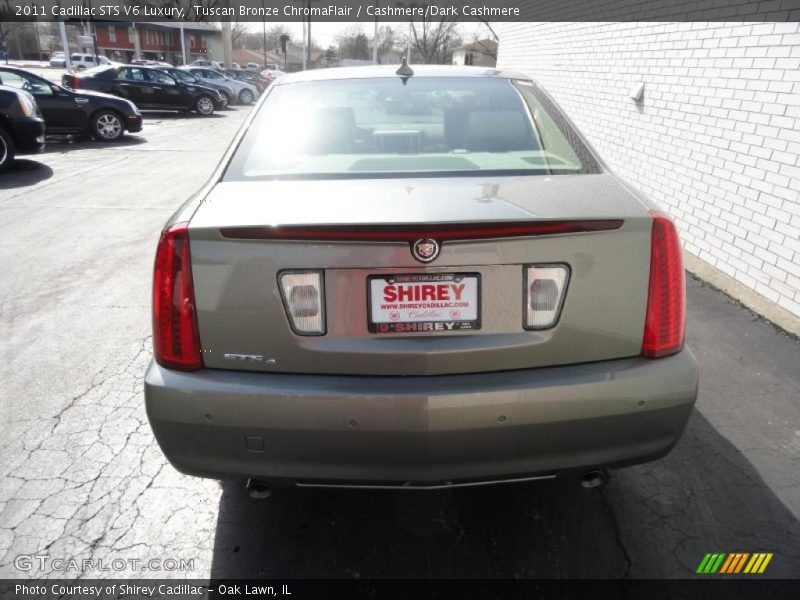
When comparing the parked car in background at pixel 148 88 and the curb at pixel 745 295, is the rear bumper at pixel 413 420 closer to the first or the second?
the curb at pixel 745 295

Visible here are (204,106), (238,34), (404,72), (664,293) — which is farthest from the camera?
(238,34)

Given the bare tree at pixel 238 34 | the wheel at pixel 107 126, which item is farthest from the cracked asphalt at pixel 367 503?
the bare tree at pixel 238 34

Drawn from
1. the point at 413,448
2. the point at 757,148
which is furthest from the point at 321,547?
the point at 757,148

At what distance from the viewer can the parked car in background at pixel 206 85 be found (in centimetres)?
2206

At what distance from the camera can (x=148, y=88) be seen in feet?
64.6

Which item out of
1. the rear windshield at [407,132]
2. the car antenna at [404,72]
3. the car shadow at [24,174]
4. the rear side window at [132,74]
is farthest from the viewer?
the rear side window at [132,74]

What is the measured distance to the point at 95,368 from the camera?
3.58 metres

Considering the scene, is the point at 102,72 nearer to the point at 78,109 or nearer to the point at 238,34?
the point at 78,109

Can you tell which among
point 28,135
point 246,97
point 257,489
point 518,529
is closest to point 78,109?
point 28,135

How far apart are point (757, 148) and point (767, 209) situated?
1.70 feet

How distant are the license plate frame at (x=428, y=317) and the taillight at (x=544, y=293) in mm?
157

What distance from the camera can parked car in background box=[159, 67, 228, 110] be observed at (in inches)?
868

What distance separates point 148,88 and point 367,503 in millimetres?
20684

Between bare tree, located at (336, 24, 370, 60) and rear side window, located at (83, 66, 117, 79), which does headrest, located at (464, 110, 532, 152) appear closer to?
rear side window, located at (83, 66, 117, 79)
